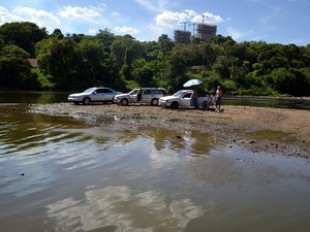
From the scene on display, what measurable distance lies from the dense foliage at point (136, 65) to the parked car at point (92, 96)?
44276 mm

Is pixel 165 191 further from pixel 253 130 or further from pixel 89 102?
pixel 89 102

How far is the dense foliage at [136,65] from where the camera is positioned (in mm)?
84000

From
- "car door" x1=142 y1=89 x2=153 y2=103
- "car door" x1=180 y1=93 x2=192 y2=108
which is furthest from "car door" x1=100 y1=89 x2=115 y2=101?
"car door" x1=180 y1=93 x2=192 y2=108

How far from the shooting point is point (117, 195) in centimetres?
829

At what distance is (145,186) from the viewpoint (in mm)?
9047

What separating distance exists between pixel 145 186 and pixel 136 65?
10101 cm

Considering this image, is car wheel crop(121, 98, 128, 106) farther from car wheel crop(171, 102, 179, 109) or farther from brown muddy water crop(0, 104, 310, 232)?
brown muddy water crop(0, 104, 310, 232)

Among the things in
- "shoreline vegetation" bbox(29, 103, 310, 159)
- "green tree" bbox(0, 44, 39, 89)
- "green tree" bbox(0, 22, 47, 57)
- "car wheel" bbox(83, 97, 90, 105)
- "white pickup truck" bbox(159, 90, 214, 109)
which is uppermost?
"green tree" bbox(0, 22, 47, 57)

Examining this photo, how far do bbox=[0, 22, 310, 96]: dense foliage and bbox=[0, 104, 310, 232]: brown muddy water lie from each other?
6591cm

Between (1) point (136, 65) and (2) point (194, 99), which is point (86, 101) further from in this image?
(1) point (136, 65)

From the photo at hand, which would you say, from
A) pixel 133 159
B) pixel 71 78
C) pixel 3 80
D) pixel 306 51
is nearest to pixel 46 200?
pixel 133 159

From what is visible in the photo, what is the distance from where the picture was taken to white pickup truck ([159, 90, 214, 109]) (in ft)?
102

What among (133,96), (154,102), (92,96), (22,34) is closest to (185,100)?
(154,102)

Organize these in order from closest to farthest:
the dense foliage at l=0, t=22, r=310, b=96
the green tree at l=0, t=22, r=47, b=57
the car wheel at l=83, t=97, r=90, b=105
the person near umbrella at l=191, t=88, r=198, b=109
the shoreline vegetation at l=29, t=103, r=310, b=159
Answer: the shoreline vegetation at l=29, t=103, r=310, b=159, the person near umbrella at l=191, t=88, r=198, b=109, the car wheel at l=83, t=97, r=90, b=105, the dense foliage at l=0, t=22, r=310, b=96, the green tree at l=0, t=22, r=47, b=57
